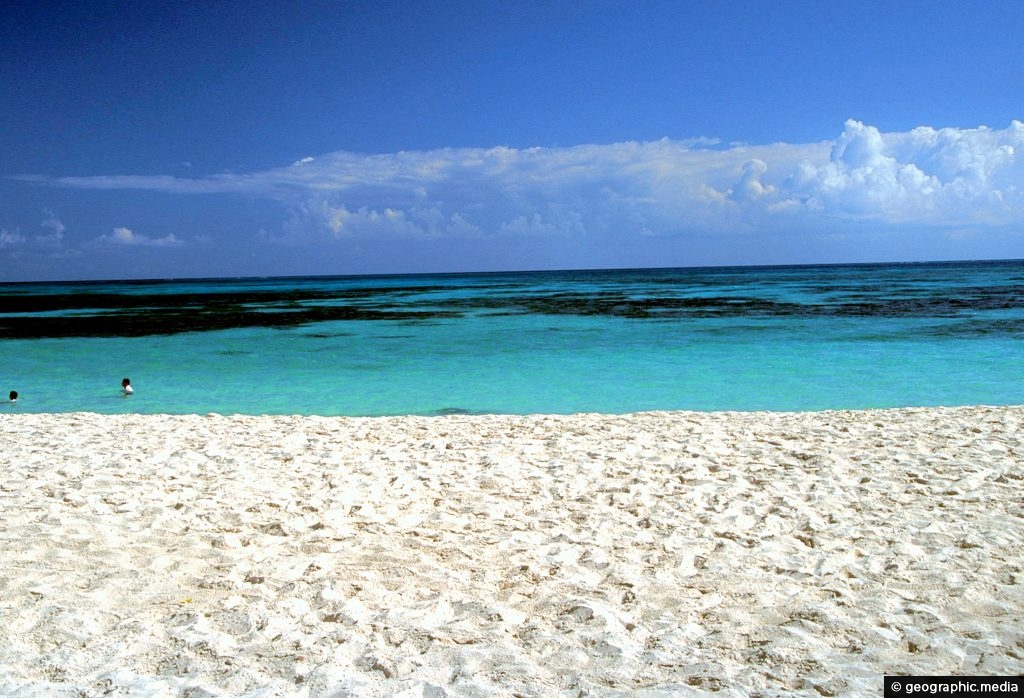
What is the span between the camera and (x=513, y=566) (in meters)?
5.30

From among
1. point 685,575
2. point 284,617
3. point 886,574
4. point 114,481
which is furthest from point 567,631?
point 114,481

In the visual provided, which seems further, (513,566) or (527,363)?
(527,363)

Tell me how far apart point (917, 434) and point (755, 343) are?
14.7m

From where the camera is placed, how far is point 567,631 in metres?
4.36

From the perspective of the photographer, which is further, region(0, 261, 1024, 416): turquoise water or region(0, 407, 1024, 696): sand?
region(0, 261, 1024, 416): turquoise water

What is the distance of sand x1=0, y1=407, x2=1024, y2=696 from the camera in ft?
12.9

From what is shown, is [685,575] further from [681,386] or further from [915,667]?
[681,386]

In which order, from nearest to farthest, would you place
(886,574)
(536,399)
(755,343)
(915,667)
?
1. (915,667)
2. (886,574)
3. (536,399)
4. (755,343)

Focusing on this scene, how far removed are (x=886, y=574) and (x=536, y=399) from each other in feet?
32.9

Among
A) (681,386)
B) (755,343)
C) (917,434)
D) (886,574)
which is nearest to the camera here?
(886,574)

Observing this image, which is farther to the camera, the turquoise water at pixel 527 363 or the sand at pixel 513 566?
the turquoise water at pixel 527 363

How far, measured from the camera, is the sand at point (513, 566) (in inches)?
155

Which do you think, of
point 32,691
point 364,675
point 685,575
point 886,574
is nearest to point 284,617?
point 364,675

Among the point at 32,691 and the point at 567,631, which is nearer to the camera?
the point at 32,691
